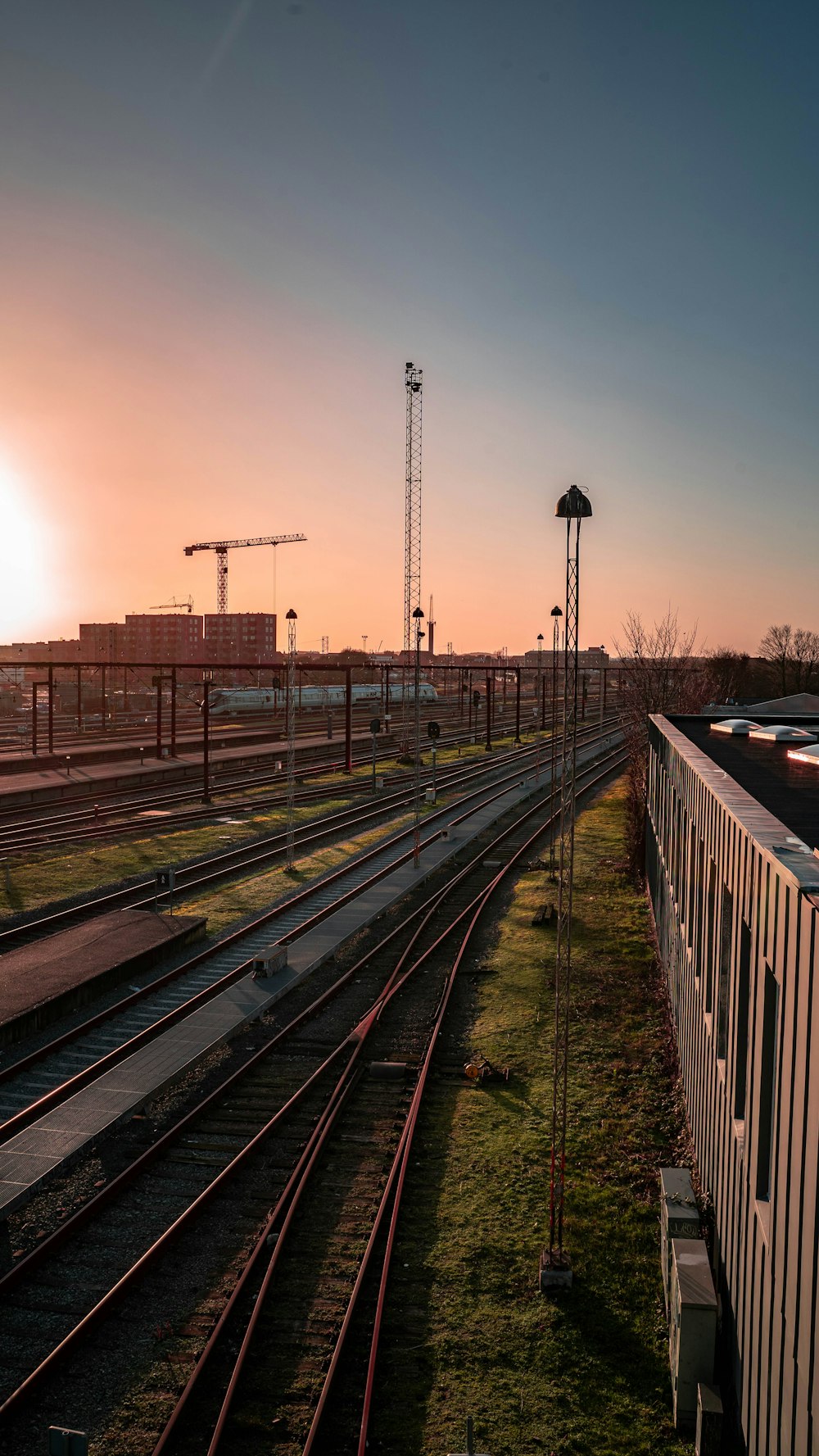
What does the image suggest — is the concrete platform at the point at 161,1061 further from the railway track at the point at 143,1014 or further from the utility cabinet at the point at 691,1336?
the utility cabinet at the point at 691,1336

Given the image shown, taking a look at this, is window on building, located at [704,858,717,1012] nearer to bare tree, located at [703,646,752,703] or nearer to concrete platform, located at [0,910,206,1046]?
concrete platform, located at [0,910,206,1046]

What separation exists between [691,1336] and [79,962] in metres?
13.2

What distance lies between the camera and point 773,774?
11.6m

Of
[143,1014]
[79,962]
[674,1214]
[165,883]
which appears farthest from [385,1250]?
[165,883]

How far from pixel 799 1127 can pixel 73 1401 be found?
6406 millimetres

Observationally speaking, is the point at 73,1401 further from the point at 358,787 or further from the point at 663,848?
the point at 358,787

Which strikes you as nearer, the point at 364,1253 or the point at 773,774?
the point at 364,1253

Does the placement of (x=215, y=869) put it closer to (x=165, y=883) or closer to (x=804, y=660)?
(x=165, y=883)

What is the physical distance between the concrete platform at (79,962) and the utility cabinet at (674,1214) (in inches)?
392

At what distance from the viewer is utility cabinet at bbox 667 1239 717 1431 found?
7.27 metres

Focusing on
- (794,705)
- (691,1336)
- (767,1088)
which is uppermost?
(794,705)

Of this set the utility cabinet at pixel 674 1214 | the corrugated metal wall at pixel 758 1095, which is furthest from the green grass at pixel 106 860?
the corrugated metal wall at pixel 758 1095

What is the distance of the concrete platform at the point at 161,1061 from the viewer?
11.2 metres

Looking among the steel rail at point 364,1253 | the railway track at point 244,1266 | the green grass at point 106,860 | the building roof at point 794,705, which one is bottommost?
the railway track at point 244,1266
